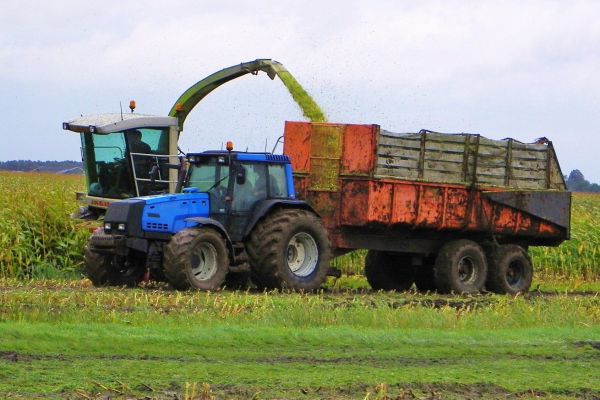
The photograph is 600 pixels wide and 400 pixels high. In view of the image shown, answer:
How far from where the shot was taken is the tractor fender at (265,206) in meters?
17.6

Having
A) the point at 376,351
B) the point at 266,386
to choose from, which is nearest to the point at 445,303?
the point at 376,351

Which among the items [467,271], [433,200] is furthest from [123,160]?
[467,271]

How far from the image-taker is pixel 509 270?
20875 mm

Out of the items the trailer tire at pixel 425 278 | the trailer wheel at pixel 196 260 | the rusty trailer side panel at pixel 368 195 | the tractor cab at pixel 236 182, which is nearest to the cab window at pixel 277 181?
the tractor cab at pixel 236 182

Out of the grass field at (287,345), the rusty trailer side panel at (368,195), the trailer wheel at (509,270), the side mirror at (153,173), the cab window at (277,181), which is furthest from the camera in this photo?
the trailer wheel at (509,270)

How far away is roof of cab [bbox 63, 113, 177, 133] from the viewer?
20203 mm

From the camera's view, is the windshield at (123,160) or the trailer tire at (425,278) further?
the trailer tire at (425,278)

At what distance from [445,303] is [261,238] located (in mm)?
2778

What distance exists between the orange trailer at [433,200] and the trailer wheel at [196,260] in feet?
7.44

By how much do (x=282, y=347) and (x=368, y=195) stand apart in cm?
737

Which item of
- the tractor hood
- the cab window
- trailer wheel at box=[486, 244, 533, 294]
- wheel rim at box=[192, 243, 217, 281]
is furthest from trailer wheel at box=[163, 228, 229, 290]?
trailer wheel at box=[486, 244, 533, 294]

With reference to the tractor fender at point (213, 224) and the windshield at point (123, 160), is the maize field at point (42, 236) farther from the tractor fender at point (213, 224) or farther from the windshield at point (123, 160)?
the tractor fender at point (213, 224)

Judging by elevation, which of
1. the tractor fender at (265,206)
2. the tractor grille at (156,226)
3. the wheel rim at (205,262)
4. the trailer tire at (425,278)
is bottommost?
the trailer tire at (425,278)

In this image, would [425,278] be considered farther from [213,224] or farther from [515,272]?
[213,224]
